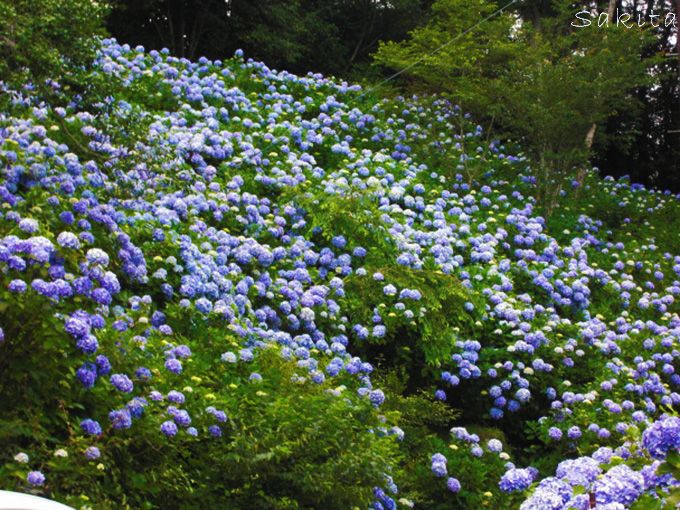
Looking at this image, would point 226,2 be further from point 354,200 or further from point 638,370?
point 638,370

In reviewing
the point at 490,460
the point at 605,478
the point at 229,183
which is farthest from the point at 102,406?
the point at 229,183

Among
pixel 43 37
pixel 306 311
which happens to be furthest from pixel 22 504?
pixel 306 311

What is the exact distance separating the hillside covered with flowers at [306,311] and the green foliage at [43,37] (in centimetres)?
19

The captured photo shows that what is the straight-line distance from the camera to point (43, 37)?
485cm

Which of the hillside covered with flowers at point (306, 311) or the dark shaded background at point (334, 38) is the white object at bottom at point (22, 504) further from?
the dark shaded background at point (334, 38)

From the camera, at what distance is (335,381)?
16.4 feet

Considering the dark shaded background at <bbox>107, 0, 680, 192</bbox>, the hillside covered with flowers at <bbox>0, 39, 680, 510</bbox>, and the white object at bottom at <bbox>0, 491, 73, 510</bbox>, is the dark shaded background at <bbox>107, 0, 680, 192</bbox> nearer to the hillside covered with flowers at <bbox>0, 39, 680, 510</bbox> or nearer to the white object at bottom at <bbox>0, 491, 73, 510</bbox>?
the hillside covered with flowers at <bbox>0, 39, 680, 510</bbox>

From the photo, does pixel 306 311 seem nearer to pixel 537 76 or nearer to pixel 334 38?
pixel 537 76

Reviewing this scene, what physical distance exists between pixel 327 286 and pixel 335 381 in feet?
4.58

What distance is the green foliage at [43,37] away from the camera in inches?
185

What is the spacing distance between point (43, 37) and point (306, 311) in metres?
2.20

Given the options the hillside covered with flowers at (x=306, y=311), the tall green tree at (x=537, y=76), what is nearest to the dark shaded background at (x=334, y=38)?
the tall green tree at (x=537, y=76)

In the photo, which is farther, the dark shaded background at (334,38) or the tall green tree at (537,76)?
the dark shaded background at (334,38)

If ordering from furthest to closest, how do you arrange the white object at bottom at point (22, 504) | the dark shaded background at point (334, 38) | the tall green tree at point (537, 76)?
the dark shaded background at point (334, 38), the tall green tree at point (537, 76), the white object at bottom at point (22, 504)
